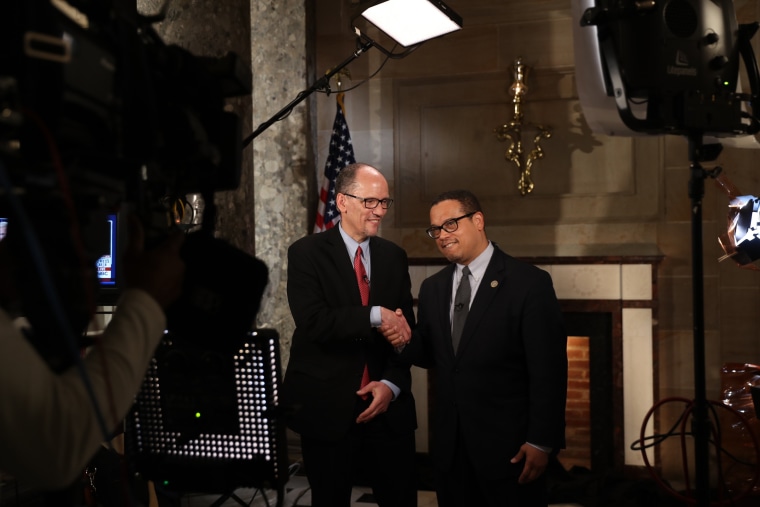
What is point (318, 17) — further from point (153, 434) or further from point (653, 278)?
point (153, 434)

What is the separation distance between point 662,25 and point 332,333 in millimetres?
1394

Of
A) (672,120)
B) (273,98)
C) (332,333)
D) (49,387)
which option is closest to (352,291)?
(332,333)

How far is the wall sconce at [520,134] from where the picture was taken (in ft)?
13.9

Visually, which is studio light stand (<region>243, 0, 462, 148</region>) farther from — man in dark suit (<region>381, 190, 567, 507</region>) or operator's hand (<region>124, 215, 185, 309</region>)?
operator's hand (<region>124, 215, 185, 309</region>)

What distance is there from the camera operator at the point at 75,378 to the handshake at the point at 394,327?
135 cm

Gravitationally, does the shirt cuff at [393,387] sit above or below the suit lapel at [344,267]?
below

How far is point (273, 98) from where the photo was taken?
14.2 ft

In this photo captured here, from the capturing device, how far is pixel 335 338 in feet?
7.91

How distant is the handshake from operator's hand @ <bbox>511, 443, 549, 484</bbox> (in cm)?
52

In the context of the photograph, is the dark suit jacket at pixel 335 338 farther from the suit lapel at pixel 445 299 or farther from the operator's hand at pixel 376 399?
the suit lapel at pixel 445 299

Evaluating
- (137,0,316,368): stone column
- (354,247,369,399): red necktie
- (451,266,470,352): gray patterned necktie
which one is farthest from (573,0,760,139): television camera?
(137,0,316,368): stone column

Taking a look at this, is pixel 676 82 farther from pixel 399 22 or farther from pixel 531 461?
pixel 399 22

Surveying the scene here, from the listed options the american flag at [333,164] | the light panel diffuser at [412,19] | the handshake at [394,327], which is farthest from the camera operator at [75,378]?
the american flag at [333,164]

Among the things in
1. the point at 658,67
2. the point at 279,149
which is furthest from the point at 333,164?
the point at 658,67
